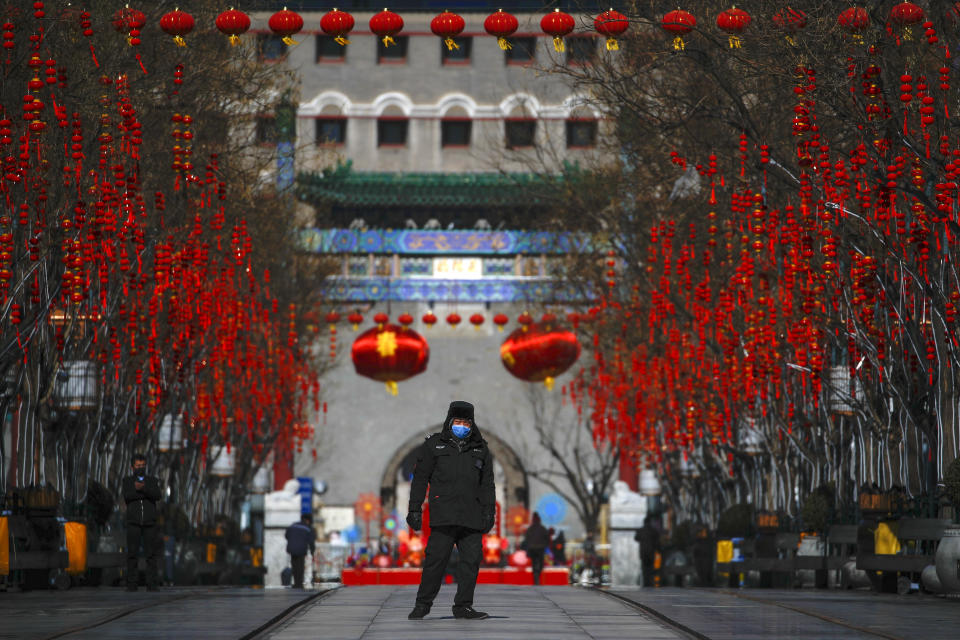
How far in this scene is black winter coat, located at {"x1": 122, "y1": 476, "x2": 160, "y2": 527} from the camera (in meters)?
20.2

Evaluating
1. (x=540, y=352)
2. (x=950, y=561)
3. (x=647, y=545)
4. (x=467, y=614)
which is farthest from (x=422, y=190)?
(x=467, y=614)

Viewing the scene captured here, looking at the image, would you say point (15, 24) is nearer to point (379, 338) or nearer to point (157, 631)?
point (157, 631)

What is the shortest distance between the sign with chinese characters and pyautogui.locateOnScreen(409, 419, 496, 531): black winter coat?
39.6 m

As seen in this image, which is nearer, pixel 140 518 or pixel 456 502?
pixel 456 502

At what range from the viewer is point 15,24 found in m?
19.0

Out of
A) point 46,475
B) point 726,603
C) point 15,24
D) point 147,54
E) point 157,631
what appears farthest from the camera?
point 46,475

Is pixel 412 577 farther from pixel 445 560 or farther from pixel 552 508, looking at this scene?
pixel 445 560

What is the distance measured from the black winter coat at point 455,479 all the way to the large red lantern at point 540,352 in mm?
29598

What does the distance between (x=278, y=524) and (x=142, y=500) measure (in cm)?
1842

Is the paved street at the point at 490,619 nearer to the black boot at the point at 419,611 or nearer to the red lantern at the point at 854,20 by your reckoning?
the black boot at the point at 419,611

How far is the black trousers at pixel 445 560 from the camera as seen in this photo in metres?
13.6

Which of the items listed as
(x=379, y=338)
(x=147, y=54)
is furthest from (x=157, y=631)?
(x=379, y=338)

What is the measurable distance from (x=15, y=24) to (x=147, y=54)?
4.73 m

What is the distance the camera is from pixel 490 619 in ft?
45.1
